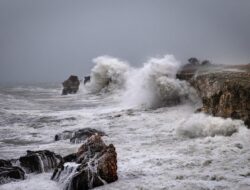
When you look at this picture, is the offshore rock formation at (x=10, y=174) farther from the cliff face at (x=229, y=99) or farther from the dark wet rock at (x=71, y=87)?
the dark wet rock at (x=71, y=87)

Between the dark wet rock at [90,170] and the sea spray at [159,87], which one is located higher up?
the sea spray at [159,87]

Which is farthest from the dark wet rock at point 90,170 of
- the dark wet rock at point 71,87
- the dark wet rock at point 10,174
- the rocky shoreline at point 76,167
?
the dark wet rock at point 71,87

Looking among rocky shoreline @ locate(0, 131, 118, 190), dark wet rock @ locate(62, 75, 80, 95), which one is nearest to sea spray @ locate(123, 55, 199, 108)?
rocky shoreline @ locate(0, 131, 118, 190)

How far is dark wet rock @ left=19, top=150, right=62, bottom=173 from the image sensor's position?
1004 centimetres

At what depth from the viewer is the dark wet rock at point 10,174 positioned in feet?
30.2

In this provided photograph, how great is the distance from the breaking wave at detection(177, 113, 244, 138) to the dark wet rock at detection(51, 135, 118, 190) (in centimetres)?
417

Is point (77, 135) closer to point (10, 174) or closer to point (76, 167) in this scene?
point (10, 174)

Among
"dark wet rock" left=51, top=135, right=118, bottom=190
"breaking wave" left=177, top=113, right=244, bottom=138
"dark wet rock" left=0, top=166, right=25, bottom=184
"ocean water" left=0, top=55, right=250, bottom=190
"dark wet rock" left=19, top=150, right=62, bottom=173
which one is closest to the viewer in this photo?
"dark wet rock" left=51, top=135, right=118, bottom=190

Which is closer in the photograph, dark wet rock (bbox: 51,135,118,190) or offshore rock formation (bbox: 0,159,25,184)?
dark wet rock (bbox: 51,135,118,190)

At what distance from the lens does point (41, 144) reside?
13.7m

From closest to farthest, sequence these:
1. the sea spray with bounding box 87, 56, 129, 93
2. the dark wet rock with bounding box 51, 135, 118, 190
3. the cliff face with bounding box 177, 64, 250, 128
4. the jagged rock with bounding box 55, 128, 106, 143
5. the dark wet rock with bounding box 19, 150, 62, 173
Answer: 1. the dark wet rock with bounding box 51, 135, 118, 190
2. the dark wet rock with bounding box 19, 150, 62, 173
3. the cliff face with bounding box 177, 64, 250, 128
4. the jagged rock with bounding box 55, 128, 106, 143
5. the sea spray with bounding box 87, 56, 129, 93

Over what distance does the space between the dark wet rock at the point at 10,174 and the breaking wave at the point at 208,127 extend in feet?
19.4

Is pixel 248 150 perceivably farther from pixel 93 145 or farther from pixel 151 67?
pixel 151 67

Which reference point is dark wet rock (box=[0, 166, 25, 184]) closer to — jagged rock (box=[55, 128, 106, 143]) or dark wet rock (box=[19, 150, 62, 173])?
dark wet rock (box=[19, 150, 62, 173])
